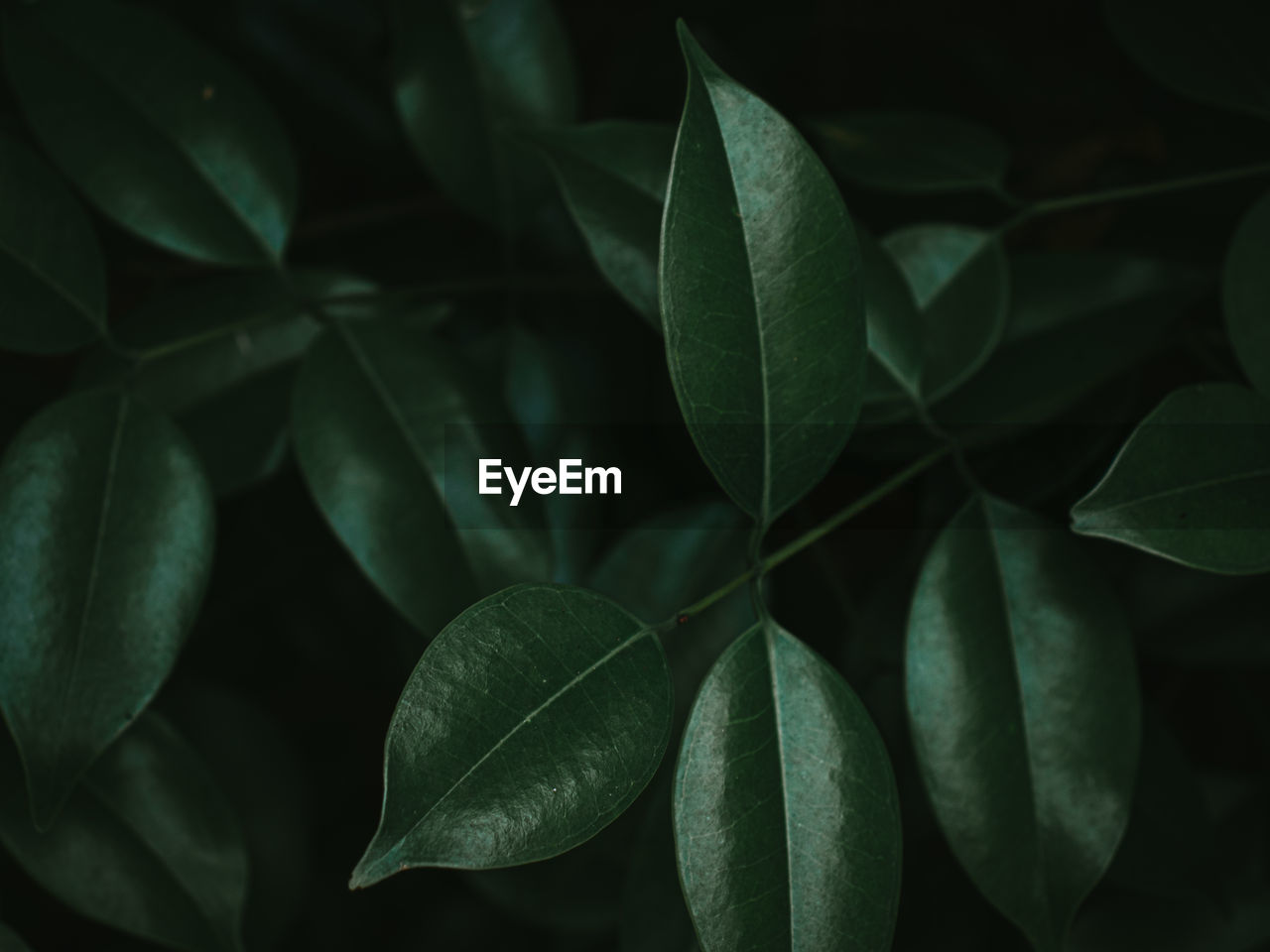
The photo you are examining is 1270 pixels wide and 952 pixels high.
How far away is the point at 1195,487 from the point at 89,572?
51 cm

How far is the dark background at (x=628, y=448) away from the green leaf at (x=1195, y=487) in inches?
7.9

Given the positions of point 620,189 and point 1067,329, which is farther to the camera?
point 1067,329

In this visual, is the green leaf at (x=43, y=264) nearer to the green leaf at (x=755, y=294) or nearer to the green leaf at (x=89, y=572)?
the green leaf at (x=89, y=572)

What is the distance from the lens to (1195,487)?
39 cm

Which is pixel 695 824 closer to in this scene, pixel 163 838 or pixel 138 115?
pixel 163 838

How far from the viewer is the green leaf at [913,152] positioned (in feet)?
1.99

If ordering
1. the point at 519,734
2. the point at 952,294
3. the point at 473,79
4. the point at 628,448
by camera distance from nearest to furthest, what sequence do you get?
the point at 519,734
the point at 952,294
the point at 473,79
the point at 628,448

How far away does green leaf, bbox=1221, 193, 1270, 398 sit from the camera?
464 mm

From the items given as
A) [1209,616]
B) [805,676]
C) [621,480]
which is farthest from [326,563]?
[1209,616]

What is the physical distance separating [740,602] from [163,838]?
0.39 meters

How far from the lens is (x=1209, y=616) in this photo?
675 millimetres

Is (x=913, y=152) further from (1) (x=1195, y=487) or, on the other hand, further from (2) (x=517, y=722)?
(2) (x=517, y=722)

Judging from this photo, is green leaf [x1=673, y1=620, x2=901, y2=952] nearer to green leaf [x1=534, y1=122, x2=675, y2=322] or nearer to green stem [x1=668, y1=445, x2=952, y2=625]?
green stem [x1=668, y1=445, x2=952, y2=625]

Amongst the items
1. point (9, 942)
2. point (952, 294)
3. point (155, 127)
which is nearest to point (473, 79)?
point (155, 127)
